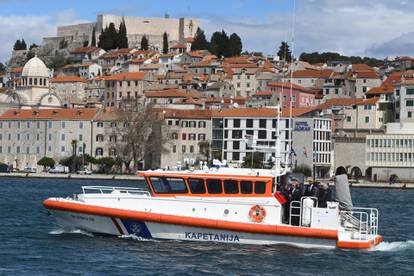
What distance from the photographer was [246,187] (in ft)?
91.8

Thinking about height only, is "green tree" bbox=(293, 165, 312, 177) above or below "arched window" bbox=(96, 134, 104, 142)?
below

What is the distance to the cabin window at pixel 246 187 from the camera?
2794cm

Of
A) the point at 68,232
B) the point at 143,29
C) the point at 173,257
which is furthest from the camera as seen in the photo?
the point at 143,29

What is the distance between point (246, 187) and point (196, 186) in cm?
133

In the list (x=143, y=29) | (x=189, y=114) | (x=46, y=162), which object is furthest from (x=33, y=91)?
(x=143, y=29)

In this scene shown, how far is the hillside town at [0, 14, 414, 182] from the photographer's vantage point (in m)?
95.2

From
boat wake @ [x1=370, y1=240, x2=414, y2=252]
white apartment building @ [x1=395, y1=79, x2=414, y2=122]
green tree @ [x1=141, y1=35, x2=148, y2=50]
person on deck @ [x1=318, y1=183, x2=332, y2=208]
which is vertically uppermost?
green tree @ [x1=141, y1=35, x2=148, y2=50]

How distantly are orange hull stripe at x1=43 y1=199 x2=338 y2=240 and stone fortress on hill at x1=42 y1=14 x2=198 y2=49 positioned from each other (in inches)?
5822

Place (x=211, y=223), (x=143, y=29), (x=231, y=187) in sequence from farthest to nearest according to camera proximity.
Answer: (x=143, y=29) < (x=231, y=187) < (x=211, y=223)

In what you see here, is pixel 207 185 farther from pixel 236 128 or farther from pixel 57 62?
pixel 57 62

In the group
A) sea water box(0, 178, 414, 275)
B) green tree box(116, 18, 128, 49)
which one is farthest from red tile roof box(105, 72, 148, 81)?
sea water box(0, 178, 414, 275)

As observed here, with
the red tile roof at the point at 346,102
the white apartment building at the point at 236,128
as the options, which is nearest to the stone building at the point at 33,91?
the white apartment building at the point at 236,128

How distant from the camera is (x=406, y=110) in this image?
4003 inches

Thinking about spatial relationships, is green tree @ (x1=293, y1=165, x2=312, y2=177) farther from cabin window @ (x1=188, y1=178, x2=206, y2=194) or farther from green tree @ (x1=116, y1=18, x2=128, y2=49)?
green tree @ (x1=116, y1=18, x2=128, y2=49)
